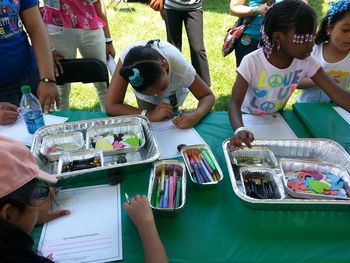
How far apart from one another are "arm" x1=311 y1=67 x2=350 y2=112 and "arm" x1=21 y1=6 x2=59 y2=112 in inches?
51.1

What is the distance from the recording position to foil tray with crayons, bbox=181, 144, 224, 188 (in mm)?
1115

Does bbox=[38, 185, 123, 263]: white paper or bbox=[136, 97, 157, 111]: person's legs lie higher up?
bbox=[38, 185, 123, 263]: white paper

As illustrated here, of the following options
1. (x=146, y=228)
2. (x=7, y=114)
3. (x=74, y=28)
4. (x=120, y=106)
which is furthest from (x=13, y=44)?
(x=146, y=228)

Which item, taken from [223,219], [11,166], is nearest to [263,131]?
[223,219]

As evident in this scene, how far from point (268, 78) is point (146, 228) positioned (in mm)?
950

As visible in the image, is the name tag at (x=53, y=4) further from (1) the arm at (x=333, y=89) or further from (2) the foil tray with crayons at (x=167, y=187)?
Answer: (1) the arm at (x=333, y=89)

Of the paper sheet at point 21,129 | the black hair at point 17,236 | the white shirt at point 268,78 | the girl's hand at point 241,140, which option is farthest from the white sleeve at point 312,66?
the black hair at point 17,236

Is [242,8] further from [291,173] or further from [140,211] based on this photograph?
[140,211]

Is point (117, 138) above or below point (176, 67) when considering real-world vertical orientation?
below

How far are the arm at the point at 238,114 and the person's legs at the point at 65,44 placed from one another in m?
1.21

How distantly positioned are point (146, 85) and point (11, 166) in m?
0.77

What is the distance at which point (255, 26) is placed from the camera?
82.6 inches

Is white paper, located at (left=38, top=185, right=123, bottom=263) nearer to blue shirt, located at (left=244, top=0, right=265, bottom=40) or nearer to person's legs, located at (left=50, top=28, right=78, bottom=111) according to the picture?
person's legs, located at (left=50, top=28, right=78, bottom=111)

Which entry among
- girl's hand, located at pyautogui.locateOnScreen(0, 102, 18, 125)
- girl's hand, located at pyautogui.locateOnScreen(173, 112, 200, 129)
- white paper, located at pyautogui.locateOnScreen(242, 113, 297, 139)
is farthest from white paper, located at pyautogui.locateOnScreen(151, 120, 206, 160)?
girl's hand, located at pyautogui.locateOnScreen(0, 102, 18, 125)
